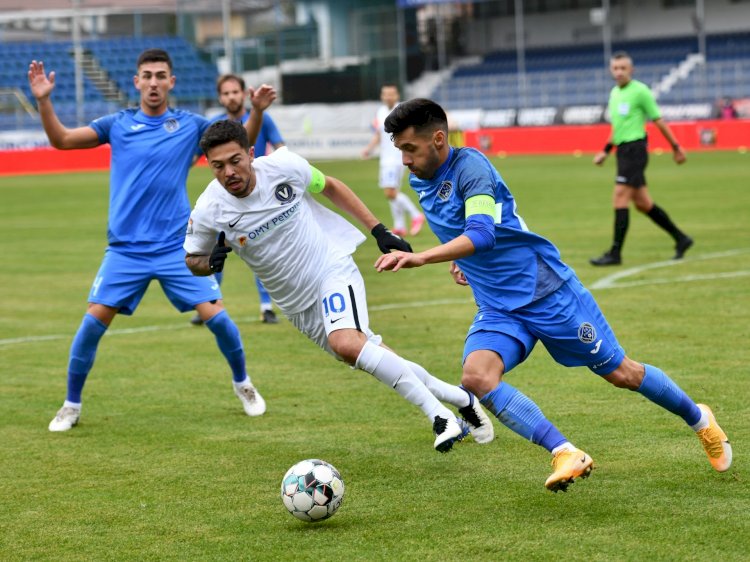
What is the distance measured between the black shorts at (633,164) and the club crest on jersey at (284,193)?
8290mm

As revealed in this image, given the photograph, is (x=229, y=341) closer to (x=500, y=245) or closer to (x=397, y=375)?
(x=397, y=375)

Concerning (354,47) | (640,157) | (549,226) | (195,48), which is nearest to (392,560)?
(640,157)

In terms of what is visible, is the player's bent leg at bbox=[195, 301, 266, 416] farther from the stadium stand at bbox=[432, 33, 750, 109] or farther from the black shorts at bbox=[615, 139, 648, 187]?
the stadium stand at bbox=[432, 33, 750, 109]

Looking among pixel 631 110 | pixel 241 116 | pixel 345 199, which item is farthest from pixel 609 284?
pixel 345 199

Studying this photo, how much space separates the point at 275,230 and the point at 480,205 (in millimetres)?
1360

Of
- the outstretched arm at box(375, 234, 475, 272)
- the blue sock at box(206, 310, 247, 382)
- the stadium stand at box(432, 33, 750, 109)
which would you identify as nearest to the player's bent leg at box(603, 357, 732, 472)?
the outstretched arm at box(375, 234, 475, 272)

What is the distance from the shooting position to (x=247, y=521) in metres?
5.52

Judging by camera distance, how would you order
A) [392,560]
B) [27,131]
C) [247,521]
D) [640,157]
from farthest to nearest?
[27,131], [640,157], [247,521], [392,560]

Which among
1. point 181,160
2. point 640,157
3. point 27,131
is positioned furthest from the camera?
point 27,131

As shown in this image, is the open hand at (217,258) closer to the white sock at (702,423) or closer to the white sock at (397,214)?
the white sock at (702,423)

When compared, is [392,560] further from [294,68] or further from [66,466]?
[294,68]

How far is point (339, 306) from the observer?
628cm

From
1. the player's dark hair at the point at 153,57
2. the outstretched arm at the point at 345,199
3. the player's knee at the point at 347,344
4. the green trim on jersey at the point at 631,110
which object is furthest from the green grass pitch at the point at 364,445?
the player's dark hair at the point at 153,57

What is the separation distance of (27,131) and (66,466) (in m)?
38.1
